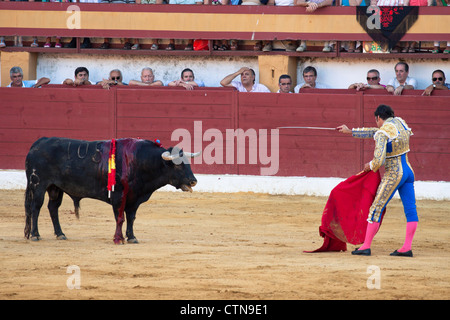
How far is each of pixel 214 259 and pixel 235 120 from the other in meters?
5.33

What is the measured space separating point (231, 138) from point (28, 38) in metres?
3.76

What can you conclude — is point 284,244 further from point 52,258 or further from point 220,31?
point 220,31

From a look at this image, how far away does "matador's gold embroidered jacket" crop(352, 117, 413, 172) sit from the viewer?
658cm

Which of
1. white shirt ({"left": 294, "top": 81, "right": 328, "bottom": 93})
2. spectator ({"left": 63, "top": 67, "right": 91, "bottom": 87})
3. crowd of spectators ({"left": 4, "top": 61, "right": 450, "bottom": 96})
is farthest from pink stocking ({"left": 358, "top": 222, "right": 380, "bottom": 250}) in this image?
spectator ({"left": 63, "top": 67, "right": 91, "bottom": 87})

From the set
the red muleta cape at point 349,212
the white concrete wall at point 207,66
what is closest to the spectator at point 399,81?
the white concrete wall at point 207,66

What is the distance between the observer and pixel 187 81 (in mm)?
12000

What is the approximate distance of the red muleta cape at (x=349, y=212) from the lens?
23.0ft

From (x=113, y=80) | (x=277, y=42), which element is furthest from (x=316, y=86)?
(x=113, y=80)

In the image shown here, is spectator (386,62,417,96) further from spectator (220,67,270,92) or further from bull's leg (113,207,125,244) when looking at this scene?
bull's leg (113,207,125,244)

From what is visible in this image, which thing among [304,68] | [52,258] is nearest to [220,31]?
[304,68]

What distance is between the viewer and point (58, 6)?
13016 millimetres

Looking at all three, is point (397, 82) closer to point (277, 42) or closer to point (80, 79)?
point (277, 42)

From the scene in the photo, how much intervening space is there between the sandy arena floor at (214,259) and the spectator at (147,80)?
2563 mm

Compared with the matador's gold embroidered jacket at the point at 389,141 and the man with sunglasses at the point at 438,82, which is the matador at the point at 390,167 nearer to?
the matador's gold embroidered jacket at the point at 389,141
